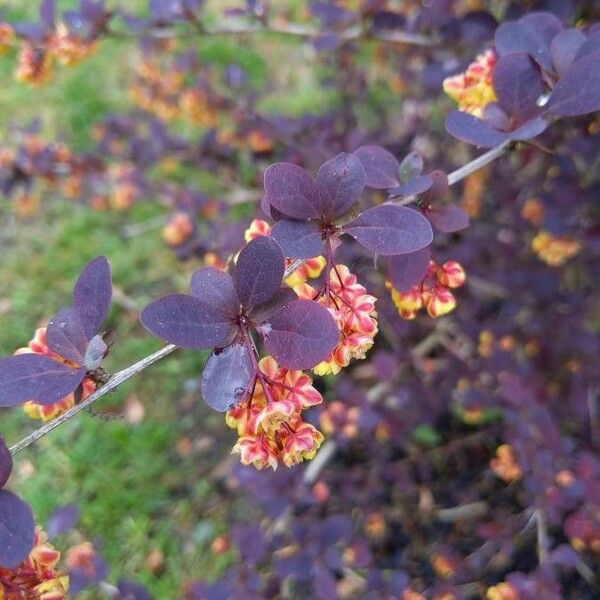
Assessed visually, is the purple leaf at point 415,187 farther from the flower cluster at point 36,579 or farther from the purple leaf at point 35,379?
the flower cluster at point 36,579

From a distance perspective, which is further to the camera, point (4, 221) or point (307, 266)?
point (4, 221)

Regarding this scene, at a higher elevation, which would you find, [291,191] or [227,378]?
[291,191]

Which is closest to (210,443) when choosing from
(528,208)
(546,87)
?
(528,208)

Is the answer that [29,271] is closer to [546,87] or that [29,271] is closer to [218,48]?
[218,48]

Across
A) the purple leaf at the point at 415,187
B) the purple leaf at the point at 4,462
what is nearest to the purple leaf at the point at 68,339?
the purple leaf at the point at 4,462

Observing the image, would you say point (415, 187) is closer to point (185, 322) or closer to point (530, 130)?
point (530, 130)

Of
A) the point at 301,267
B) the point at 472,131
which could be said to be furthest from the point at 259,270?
the point at 472,131
